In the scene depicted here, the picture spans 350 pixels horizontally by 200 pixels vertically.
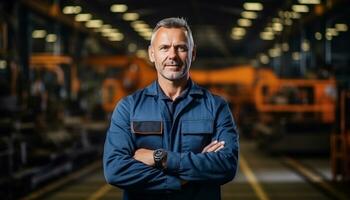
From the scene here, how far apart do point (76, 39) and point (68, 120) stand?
10.4m

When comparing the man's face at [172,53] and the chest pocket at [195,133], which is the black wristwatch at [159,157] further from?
the man's face at [172,53]

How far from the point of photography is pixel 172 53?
3.45 metres

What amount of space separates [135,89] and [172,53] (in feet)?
69.7

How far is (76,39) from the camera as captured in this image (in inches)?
1204

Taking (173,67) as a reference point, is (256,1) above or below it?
above

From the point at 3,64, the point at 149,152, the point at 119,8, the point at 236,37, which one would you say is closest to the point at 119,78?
the point at 119,8

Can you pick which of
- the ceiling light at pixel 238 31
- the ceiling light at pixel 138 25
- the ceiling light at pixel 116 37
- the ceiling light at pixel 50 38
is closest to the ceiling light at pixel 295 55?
the ceiling light at pixel 238 31

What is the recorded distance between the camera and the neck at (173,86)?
3.52 m

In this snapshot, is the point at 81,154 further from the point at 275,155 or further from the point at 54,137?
the point at 275,155

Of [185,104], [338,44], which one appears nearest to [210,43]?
[338,44]

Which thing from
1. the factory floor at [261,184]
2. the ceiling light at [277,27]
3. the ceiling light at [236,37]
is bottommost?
the factory floor at [261,184]

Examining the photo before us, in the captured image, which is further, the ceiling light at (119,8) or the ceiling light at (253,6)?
the ceiling light at (253,6)

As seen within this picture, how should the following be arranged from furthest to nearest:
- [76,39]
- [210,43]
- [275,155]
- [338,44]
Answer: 1. [210,43]
2. [338,44]
3. [76,39]
4. [275,155]

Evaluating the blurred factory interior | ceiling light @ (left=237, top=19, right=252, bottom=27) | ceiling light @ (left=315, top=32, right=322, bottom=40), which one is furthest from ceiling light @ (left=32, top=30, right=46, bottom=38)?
ceiling light @ (left=315, top=32, right=322, bottom=40)
